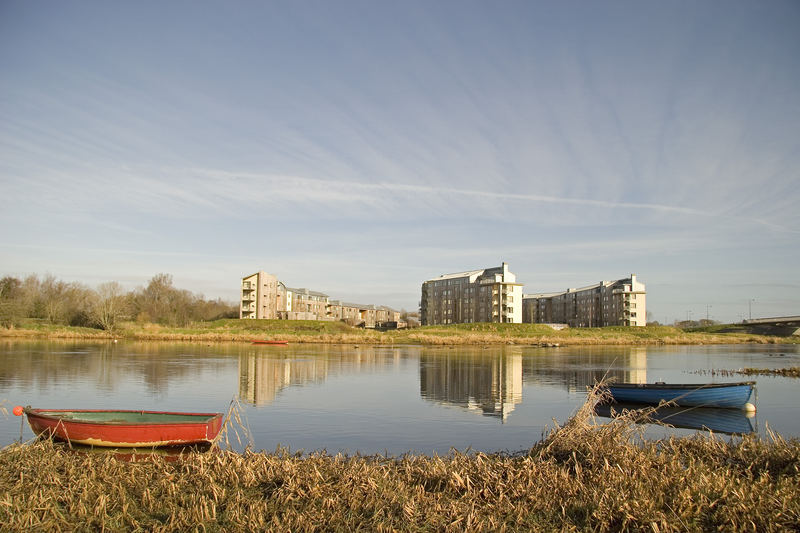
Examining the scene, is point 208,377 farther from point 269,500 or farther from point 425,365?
point 269,500

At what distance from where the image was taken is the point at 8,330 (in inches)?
2726

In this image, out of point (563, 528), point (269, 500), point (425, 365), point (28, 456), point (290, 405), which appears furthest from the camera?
point (425, 365)

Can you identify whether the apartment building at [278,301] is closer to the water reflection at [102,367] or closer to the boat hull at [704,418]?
the water reflection at [102,367]

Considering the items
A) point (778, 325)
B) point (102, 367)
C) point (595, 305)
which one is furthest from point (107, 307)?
point (778, 325)

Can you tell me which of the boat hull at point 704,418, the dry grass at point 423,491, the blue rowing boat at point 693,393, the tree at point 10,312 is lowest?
the boat hull at point 704,418

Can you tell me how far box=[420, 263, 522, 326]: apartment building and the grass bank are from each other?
53.3ft

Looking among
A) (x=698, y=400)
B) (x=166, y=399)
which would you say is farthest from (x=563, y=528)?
(x=166, y=399)

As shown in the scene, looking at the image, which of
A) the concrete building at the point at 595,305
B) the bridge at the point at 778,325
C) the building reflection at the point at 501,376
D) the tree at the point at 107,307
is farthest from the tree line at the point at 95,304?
the bridge at the point at 778,325

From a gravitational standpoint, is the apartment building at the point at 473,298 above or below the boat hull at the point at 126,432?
above

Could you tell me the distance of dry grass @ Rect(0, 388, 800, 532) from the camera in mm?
8516

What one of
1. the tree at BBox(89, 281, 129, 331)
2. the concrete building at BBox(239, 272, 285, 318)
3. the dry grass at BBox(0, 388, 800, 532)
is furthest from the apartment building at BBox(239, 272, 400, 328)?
the dry grass at BBox(0, 388, 800, 532)

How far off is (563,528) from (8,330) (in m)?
78.4

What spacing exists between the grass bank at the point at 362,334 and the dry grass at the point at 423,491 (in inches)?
2496

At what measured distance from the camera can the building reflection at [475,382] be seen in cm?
2555
